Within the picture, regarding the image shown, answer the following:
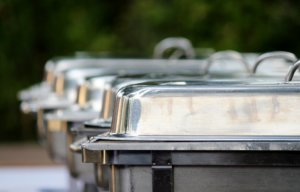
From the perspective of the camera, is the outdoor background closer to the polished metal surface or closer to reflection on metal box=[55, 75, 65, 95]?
reflection on metal box=[55, 75, 65, 95]

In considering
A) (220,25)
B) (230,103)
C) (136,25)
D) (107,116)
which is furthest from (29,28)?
(230,103)

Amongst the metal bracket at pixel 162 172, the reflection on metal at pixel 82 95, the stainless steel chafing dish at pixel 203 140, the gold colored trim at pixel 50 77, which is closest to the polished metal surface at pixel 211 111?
A: the stainless steel chafing dish at pixel 203 140

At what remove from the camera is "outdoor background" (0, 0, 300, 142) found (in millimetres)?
21641

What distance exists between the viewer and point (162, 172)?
6254 millimetres

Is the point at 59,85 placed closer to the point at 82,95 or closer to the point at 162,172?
the point at 82,95

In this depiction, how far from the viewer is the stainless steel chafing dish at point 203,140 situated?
20.4 ft

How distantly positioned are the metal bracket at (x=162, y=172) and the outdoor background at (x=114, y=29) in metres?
15.0

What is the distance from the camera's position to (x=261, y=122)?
6.36 m

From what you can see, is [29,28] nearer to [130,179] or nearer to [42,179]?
[42,179]

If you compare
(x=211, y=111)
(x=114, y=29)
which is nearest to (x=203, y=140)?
(x=211, y=111)

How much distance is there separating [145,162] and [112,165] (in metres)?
0.18

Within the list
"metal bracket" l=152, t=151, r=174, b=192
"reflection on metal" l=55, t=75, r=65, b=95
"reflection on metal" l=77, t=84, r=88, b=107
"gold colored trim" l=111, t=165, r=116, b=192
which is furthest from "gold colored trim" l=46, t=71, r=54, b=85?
"metal bracket" l=152, t=151, r=174, b=192

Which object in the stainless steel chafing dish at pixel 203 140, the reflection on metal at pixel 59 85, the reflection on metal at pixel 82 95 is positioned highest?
the stainless steel chafing dish at pixel 203 140

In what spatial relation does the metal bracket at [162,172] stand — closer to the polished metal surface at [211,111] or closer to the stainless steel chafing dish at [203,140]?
the stainless steel chafing dish at [203,140]
